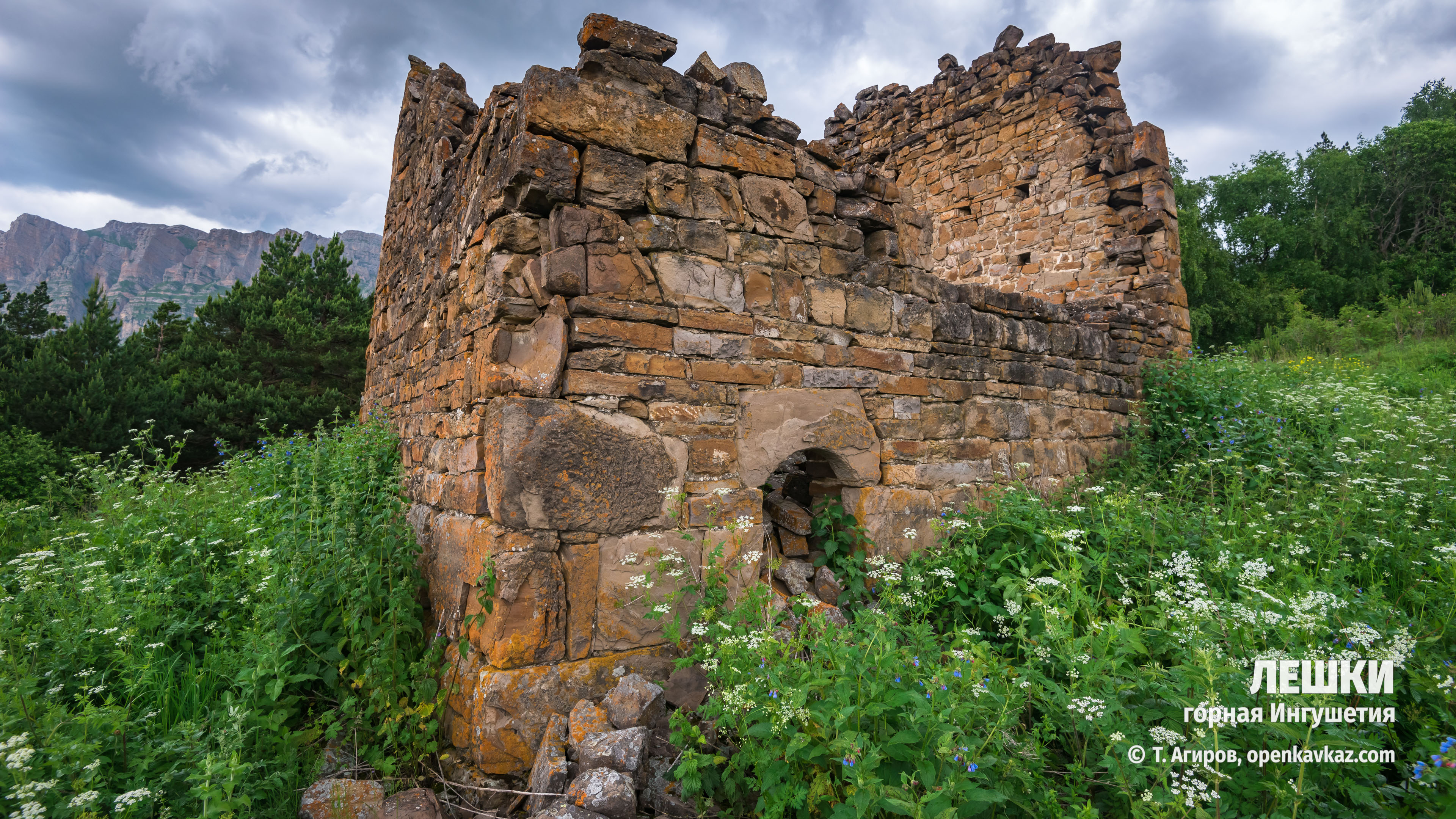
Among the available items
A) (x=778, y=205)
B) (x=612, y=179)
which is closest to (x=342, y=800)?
(x=612, y=179)

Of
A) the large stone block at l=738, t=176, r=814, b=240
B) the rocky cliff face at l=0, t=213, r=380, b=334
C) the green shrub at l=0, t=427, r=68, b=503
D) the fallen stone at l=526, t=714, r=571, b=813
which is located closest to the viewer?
the fallen stone at l=526, t=714, r=571, b=813

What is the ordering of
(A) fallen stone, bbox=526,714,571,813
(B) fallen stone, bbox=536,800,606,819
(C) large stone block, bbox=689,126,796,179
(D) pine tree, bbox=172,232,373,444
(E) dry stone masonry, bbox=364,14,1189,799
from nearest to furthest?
(B) fallen stone, bbox=536,800,606,819 < (A) fallen stone, bbox=526,714,571,813 < (E) dry stone masonry, bbox=364,14,1189,799 < (C) large stone block, bbox=689,126,796,179 < (D) pine tree, bbox=172,232,373,444

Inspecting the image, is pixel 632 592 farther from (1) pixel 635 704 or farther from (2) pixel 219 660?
(2) pixel 219 660

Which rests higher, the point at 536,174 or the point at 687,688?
the point at 536,174

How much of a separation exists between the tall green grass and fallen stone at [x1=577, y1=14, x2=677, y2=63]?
2685mm

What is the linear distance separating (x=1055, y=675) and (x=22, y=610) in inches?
203

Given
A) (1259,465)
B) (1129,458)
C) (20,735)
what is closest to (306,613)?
(20,735)

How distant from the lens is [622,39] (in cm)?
304

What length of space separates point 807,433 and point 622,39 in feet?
7.36

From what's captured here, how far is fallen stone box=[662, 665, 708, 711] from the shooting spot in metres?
2.61

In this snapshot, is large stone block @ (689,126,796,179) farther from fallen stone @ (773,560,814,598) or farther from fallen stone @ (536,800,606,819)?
fallen stone @ (536,800,606,819)

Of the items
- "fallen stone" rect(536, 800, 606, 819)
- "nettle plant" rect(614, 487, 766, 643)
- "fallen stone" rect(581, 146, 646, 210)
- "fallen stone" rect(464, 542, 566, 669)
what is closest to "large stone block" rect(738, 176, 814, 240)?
"fallen stone" rect(581, 146, 646, 210)

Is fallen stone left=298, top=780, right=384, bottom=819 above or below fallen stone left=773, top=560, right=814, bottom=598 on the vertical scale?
below

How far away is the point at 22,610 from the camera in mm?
3244
